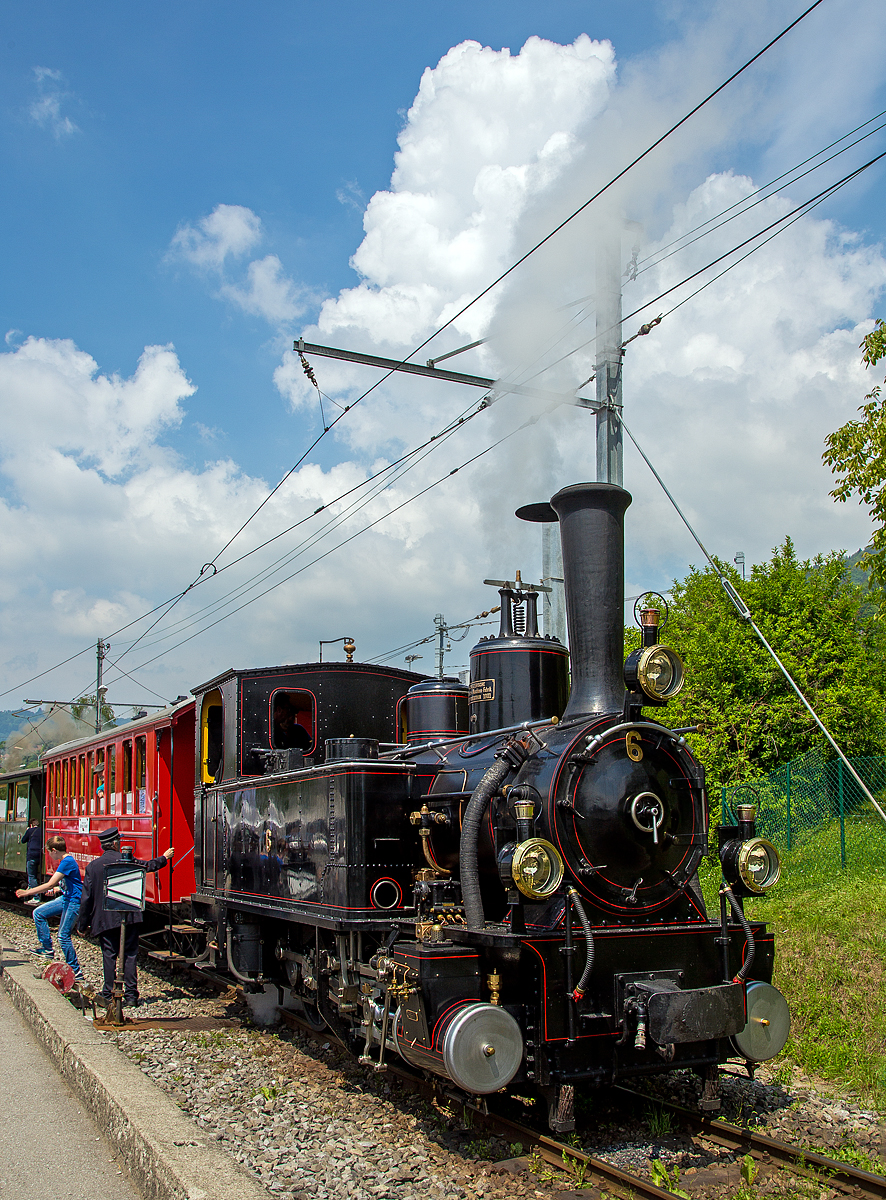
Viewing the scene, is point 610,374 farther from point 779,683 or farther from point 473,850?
point 779,683

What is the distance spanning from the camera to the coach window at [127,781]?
11.1 m

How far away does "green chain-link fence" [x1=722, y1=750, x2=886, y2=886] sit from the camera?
1122 cm

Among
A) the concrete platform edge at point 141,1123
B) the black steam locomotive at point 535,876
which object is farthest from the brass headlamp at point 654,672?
the concrete platform edge at point 141,1123

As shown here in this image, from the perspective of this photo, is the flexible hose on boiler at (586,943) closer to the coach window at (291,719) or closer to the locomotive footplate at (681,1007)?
the locomotive footplate at (681,1007)

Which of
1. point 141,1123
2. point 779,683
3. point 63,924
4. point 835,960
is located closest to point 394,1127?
point 141,1123

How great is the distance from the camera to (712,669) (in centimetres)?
1514

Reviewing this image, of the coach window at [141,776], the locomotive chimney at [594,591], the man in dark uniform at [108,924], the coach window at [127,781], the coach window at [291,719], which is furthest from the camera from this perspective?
the coach window at [127,781]

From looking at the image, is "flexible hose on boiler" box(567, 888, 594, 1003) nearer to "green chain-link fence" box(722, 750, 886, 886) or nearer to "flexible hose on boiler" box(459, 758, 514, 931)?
"flexible hose on boiler" box(459, 758, 514, 931)

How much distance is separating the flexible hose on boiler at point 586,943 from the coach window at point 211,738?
15.1 feet

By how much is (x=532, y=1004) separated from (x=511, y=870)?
65 centimetres

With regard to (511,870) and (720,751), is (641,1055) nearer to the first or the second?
(511,870)

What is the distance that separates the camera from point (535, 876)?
457cm

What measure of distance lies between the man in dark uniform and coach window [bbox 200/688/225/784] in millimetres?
1017

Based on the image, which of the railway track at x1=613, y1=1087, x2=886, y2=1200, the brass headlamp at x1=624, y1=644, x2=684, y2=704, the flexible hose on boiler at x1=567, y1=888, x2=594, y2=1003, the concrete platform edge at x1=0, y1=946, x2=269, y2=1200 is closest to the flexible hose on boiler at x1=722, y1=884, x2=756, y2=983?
the railway track at x1=613, y1=1087, x2=886, y2=1200
